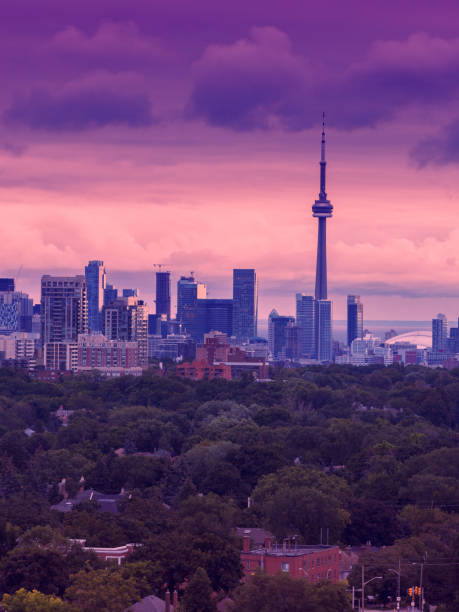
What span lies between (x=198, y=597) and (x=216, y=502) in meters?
29.4

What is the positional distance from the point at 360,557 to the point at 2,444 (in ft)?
190

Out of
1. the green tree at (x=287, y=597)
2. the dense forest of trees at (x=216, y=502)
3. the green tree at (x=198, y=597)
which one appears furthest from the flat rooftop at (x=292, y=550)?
the green tree at (x=287, y=597)

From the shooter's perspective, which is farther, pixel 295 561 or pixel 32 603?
pixel 295 561

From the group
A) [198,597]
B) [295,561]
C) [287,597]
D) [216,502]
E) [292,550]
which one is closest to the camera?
[287,597]

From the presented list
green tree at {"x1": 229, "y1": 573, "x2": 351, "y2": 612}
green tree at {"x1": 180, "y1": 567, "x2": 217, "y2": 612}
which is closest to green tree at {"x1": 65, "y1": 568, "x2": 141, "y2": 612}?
green tree at {"x1": 180, "y1": 567, "x2": 217, "y2": 612}

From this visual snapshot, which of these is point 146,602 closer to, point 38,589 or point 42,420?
point 38,589

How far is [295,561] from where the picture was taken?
270 feet

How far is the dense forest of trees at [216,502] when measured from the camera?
247 feet

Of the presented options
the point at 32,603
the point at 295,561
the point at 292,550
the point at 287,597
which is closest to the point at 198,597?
the point at 287,597

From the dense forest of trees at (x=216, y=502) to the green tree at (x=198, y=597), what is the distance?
65 mm

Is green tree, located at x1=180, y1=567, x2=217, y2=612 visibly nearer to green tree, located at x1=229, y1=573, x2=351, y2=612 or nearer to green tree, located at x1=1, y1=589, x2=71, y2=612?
green tree, located at x1=229, y1=573, x2=351, y2=612

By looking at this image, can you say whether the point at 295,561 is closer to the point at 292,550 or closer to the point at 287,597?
the point at 292,550

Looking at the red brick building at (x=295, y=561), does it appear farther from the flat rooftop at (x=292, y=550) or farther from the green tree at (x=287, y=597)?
the green tree at (x=287, y=597)

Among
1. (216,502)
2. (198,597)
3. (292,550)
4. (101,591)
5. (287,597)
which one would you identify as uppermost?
(216,502)
